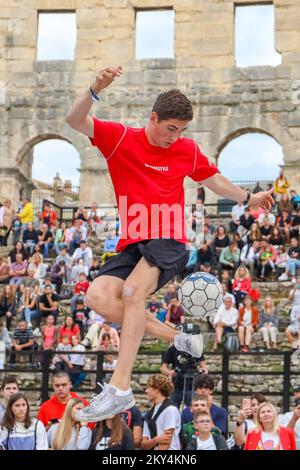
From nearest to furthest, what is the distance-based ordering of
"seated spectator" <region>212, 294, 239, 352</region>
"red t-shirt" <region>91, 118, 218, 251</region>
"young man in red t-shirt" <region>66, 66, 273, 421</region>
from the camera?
"young man in red t-shirt" <region>66, 66, 273, 421</region>, "red t-shirt" <region>91, 118, 218, 251</region>, "seated spectator" <region>212, 294, 239, 352</region>

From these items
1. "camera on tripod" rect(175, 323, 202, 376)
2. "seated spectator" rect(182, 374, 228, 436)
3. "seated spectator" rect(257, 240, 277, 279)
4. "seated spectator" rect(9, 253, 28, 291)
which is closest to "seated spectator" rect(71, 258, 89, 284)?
"seated spectator" rect(9, 253, 28, 291)

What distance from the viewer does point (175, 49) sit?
30.9m

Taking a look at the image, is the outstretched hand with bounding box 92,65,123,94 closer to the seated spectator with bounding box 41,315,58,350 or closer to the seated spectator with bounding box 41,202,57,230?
the seated spectator with bounding box 41,315,58,350

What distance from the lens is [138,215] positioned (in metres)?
7.33

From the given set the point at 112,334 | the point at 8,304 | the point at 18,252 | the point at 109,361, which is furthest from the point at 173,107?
the point at 18,252

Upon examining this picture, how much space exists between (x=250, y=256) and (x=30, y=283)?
4845 mm

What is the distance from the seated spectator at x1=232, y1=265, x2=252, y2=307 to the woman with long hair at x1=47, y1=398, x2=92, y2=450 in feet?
29.7

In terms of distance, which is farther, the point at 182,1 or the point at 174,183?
the point at 182,1

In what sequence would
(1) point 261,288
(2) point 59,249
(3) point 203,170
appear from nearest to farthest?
(3) point 203,170 → (1) point 261,288 → (2) point 59,249

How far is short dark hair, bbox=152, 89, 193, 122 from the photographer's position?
7273mm

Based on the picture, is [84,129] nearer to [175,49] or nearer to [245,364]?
[245,364]

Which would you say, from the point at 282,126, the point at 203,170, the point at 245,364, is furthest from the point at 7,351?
the point at 282,126

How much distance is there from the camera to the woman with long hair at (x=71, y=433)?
10977mm

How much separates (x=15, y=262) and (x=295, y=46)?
12.1 meters
